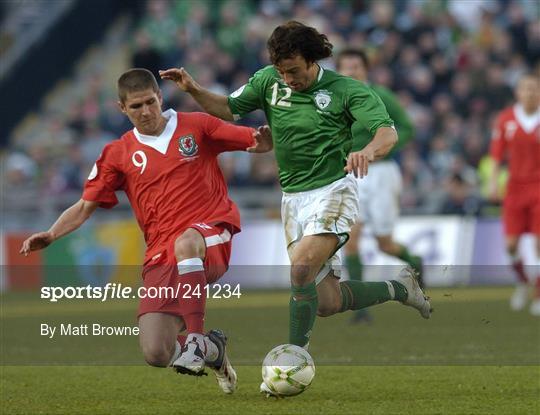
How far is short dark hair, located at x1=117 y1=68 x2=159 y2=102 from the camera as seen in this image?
8.37 meters

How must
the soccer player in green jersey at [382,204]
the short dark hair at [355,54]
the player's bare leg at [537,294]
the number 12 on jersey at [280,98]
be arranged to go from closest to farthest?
the number 12 on jersey at [280,98] < the short dark hair at [355,54] < the soccer player in green jersey at [382,204] < the player's bare leg at [537,294]

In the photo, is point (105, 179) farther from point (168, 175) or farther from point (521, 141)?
point (521, 141)

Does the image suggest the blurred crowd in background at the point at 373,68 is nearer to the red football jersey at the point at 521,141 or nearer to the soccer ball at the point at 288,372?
the red football jersey at the point at 521,141

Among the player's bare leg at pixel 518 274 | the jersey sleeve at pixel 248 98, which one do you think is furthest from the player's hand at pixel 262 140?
the player's bare leg at pixel 518 274

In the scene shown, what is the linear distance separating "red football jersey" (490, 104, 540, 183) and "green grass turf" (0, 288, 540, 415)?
2330 mm

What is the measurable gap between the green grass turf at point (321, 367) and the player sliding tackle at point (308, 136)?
677 mm

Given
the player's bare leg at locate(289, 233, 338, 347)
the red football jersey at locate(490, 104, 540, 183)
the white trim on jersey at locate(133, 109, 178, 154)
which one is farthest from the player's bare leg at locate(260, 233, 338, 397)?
the red football jersey at locate(490, 104, 540, 183)

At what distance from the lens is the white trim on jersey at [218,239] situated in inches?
330

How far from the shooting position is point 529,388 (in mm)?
8445

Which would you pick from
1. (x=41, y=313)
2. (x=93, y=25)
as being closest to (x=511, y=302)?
(x=41, y=313)

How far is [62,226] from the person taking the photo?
8406 millimetres

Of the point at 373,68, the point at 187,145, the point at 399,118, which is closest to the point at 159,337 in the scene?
the point at 187,145

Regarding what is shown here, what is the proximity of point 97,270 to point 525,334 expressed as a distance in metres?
7.62

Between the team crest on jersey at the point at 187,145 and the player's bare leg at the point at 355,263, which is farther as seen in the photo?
the player's bare leg at the point at 355,263
